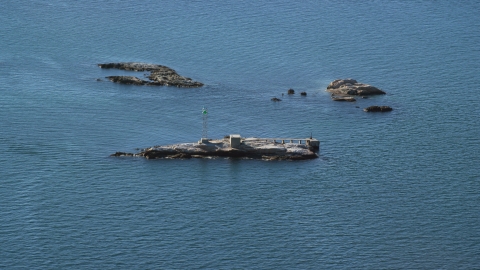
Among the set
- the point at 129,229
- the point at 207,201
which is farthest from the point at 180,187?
the point at 129,229

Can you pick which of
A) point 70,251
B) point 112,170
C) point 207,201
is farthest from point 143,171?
point 70,251

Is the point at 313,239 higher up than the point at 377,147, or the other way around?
the point at 377,147

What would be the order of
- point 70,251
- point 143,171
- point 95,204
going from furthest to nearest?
point 143,171, point 95,204, point 70,251

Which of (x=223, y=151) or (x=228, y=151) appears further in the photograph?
(x=223, y=151)

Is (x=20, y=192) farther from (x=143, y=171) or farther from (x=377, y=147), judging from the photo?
(x=377, y=147)

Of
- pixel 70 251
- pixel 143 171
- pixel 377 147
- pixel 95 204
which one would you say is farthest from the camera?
pixel 377 147

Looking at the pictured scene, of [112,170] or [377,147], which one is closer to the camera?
[112,170]

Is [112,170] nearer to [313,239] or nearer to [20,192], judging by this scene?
[20,192]
